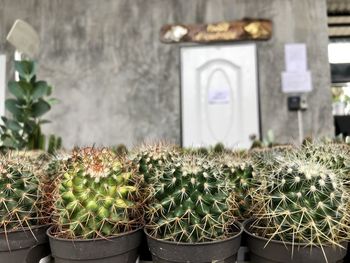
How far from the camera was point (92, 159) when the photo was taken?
20.5 inches

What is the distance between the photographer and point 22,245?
514mm

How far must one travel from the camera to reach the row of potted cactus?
458 mm

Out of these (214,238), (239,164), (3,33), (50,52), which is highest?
(3,33)

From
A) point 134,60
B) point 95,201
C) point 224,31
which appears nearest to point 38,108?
point 95,201

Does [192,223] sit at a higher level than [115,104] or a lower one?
lower

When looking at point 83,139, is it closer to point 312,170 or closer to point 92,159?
point 92,159

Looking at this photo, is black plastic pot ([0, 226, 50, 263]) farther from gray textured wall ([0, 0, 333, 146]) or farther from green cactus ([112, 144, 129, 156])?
gray textured wall ([0, 0, 333, 146])

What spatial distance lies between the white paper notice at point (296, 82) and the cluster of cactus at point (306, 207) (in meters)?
2.39

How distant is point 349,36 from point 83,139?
412 cm

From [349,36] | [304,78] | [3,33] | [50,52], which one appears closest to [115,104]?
[50,52]

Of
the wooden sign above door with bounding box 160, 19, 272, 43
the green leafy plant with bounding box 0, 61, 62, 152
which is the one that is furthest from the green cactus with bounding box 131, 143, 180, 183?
the wooden sign above door with bounding box 160, 19, 272, 43

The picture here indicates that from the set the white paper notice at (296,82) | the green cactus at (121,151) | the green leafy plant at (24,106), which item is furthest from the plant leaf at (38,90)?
the white paper notice at (296,82)

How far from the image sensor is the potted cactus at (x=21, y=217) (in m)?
0.51

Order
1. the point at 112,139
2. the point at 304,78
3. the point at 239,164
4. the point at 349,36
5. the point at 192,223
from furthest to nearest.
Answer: the point at 349,36 → the point at 112,139 → the point at 304,78 → the point at 239,164 → the point at 192,223
